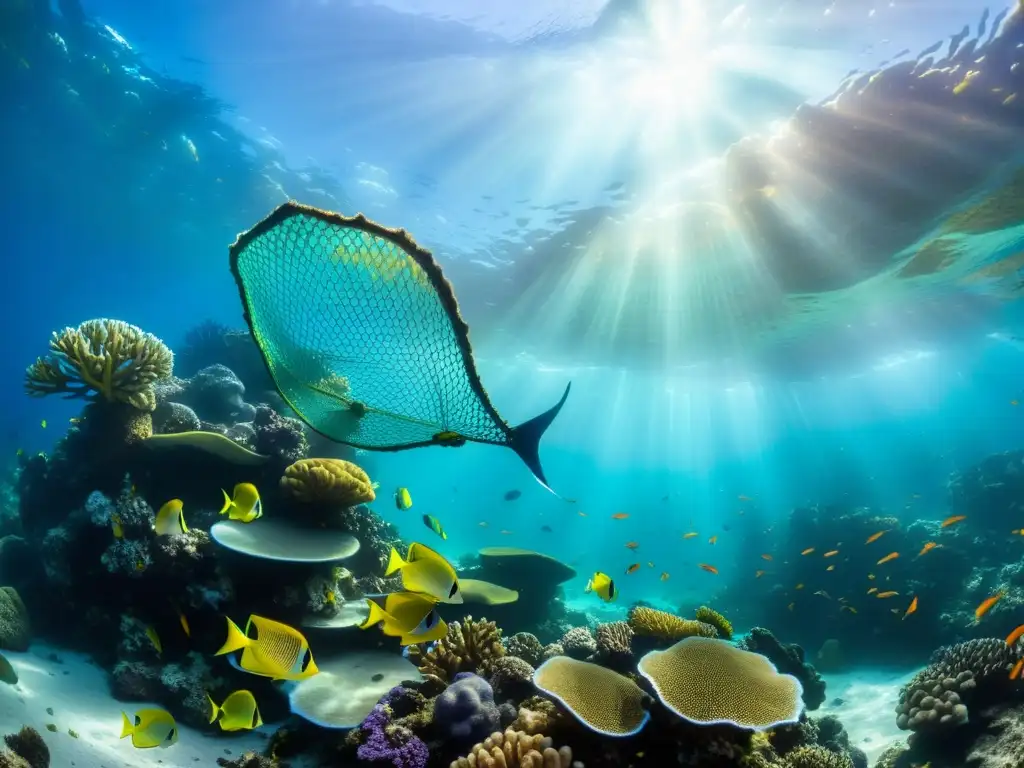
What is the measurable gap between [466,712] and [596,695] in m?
0.92

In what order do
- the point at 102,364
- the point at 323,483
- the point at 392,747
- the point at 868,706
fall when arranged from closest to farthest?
the point at 392,747 → the point at 323,483 → the point at 102,364 → the point at 868,706

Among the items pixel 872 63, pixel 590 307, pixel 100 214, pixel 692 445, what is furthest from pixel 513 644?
pixel 692 445

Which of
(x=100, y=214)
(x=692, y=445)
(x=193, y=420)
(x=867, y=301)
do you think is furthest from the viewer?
(x=692, y=445)

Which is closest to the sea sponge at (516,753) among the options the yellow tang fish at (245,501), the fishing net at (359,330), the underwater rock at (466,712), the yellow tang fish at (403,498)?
the underwater rock at (466,712)

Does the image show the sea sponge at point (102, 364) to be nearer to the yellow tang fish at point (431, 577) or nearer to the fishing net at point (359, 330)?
the yellow tang fish at point (431, 577)

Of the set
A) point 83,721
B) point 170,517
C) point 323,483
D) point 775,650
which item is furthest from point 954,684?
point 83,721

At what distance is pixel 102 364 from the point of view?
5.98 meters

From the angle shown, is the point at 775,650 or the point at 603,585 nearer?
the point at 603,585

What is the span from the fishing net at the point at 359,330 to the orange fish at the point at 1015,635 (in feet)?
21.1

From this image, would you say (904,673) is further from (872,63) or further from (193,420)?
(193,420)

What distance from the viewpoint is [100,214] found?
102ft

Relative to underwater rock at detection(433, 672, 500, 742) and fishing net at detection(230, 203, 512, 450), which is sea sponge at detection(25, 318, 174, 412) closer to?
underwater rock at detection(433, 672, 500, 742)

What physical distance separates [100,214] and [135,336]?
33.8 meters

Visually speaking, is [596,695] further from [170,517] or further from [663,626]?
A: [170,517]
